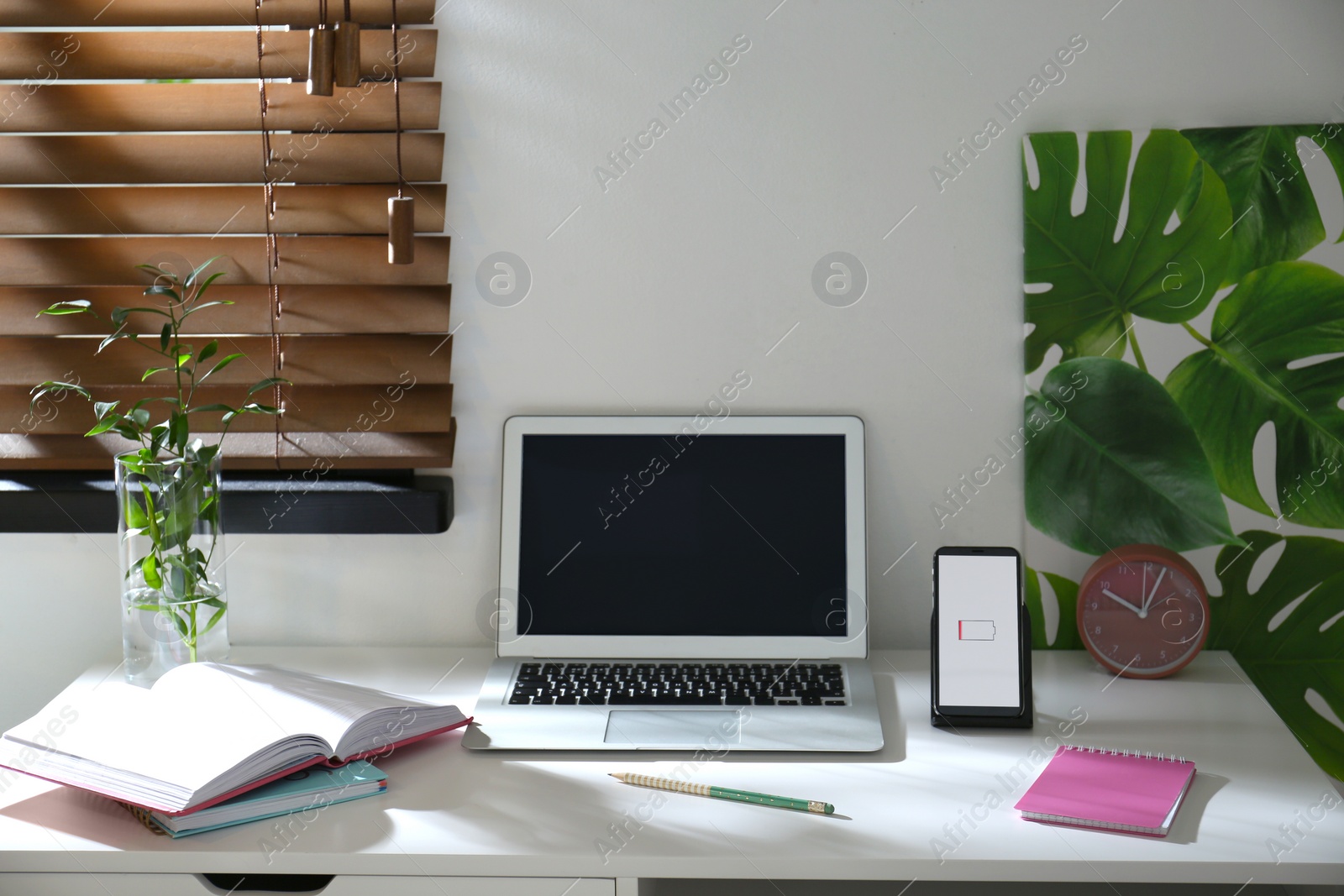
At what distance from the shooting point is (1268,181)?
125cm

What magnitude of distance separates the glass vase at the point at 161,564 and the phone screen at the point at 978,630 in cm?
84

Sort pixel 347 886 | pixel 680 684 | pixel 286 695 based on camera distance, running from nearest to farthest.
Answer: pixel 347 886, pixel 286 695, pixel 680 684

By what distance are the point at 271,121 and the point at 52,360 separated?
0.41 m

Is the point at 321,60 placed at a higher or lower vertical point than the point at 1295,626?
higher

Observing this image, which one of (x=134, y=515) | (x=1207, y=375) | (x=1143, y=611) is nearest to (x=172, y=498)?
(x=134, y=515)

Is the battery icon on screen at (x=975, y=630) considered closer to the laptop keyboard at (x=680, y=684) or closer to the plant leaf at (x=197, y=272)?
the laptop keyboard at (x=680, y=684)

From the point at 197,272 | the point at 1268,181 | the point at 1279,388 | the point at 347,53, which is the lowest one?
the point at 1279,388

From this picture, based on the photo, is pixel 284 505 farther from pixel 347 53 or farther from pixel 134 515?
pixel 347 53

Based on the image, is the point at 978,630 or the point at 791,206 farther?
the point at 791,206

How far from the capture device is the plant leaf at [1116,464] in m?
1.29

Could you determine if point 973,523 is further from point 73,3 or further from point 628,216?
point 73,3

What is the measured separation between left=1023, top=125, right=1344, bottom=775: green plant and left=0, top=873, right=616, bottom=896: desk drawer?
727 millimetres

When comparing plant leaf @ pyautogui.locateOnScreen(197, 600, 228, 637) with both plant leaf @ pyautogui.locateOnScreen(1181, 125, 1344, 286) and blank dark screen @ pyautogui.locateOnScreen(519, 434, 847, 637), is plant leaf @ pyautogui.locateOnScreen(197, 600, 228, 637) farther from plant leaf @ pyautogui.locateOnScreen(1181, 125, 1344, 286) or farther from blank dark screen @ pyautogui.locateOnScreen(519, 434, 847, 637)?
plant leaf @ pyautogui.locateOnScreen(1181, 125, 1344, 286)

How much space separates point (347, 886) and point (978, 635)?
2.21 ft
